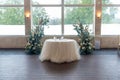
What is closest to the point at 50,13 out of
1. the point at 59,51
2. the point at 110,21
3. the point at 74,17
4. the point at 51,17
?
the point at 51,17

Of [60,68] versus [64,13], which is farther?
[64,13]

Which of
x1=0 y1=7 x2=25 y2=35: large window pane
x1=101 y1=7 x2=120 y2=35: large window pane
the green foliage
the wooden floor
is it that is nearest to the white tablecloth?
the wooden floor

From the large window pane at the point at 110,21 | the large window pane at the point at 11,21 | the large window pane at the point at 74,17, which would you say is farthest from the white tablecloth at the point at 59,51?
the large window pane at the point at 110,21

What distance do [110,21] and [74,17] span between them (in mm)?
1773

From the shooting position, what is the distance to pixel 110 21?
10.5 metres

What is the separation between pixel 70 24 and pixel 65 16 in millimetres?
457

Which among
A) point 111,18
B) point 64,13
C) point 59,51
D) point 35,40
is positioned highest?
point 64,13

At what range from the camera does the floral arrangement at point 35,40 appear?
30.2ft

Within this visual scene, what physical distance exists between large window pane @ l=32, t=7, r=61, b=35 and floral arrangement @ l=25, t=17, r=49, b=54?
32.9 inches

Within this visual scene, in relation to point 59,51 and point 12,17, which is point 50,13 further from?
point 59,51

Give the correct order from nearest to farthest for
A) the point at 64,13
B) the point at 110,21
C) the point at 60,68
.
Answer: the point at 60,68 < the point at 64,13 < the point at 110,21

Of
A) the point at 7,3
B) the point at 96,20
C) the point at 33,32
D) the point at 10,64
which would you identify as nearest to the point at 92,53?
the point at 96,20

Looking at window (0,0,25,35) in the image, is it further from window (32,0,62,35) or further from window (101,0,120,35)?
window (101,0,120,35)

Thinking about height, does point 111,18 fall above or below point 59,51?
above
